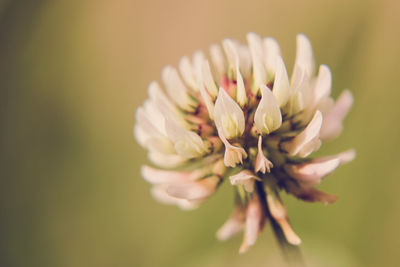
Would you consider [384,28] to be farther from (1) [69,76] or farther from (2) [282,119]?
(1) [69,76]

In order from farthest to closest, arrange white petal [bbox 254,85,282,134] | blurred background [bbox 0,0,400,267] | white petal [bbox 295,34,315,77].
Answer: blurred background [bbox 0,0,400,267], white petal [bbox 295,34,315,77], white petal [bbox 254,85,282,134]

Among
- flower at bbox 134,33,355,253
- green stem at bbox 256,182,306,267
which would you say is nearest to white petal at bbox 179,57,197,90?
flower at bbox 134,33,355,253

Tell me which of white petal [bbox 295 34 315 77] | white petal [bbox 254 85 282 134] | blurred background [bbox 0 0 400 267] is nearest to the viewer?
white petal [bbox 254 85 282 134]

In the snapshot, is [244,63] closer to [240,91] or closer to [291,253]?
[240,91]

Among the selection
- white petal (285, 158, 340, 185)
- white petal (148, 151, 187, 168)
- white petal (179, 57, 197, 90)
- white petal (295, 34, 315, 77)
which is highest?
white petal (179, 57, 197, 90)

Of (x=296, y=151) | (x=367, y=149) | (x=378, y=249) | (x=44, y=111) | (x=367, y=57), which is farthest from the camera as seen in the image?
(x=44, y=111)

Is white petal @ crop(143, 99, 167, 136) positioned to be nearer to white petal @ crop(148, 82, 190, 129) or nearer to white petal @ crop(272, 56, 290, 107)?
white petal @ crop(148, 82, 190, 129)

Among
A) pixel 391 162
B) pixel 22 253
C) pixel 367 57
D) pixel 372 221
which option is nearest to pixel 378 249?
pixel 372 221
